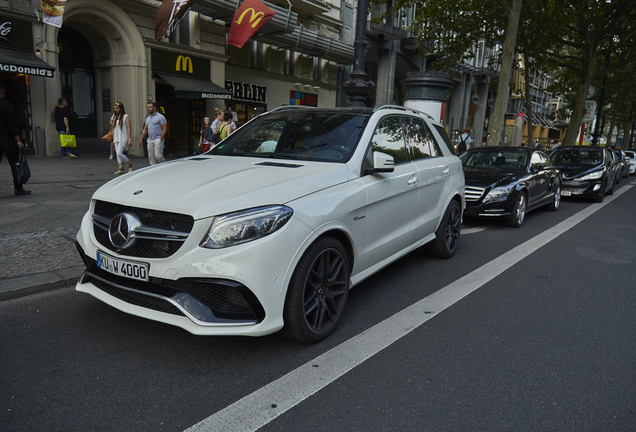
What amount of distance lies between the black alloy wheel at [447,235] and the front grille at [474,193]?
2154 mm

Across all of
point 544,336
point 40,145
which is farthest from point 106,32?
point 544,336

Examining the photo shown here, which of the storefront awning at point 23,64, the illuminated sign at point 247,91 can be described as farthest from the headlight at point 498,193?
the illuminated sign at point 247,91

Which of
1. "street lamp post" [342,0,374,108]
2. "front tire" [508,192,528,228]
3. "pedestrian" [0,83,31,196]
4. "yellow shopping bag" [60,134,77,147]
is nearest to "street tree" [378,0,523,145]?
"street lamp post" [342,0,374,108]

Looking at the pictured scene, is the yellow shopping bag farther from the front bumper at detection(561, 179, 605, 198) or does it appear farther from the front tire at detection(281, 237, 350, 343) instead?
the front bumper at detection(561, 179, 605, 198)

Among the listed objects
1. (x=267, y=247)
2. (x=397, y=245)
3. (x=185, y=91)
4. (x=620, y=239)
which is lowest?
(x=620, y=239)

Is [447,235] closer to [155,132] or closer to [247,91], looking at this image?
[155,132]

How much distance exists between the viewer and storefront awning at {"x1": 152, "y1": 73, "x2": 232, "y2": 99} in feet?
58.3

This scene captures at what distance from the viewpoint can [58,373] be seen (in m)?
2.97

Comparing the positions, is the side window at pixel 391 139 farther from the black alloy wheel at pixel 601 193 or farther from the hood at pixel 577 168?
the black alloy wheel at pixel 601 193

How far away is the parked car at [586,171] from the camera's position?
39.6 ft

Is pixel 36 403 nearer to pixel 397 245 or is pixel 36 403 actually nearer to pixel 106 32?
pixel 397 245

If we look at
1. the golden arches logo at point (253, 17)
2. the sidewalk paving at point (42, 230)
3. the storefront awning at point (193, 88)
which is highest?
the golden arches logo at point (253, 17)

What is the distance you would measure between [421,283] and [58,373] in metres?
3.30

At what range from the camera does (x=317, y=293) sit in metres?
3.47
